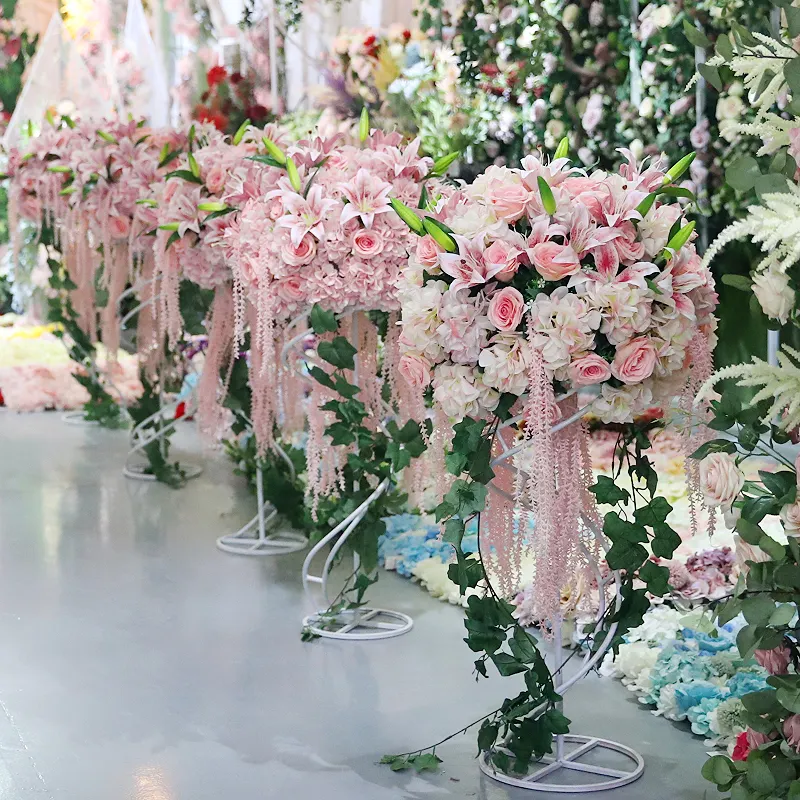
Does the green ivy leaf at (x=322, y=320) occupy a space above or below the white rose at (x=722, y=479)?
Answer: above

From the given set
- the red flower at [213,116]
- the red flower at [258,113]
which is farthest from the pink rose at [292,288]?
the red flower at [213,116]

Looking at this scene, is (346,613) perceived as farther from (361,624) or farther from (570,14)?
(570,14)

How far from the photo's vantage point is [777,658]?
70.8 inches

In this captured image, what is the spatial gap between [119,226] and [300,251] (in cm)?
189

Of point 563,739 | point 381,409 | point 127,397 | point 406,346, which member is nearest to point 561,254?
point 406,346

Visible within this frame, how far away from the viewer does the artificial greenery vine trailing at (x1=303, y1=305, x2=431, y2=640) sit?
296 cm

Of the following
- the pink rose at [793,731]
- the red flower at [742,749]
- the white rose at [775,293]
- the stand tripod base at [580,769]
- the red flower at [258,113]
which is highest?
the red flower at [258,113]

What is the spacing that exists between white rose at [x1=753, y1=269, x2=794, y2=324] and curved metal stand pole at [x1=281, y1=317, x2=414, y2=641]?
158 cm

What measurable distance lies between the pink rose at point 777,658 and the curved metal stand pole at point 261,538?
241 centimetres

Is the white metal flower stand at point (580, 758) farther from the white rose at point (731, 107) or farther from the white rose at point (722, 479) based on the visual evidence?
the white rose at point (731, 107)

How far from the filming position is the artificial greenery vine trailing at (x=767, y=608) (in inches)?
66.2

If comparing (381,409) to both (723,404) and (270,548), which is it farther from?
(723,404)

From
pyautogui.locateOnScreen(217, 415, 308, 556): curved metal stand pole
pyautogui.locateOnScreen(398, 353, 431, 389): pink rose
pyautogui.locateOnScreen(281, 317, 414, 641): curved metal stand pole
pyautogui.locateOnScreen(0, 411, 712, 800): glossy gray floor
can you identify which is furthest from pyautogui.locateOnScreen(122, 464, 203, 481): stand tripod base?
pyautogui.locateOnScreen(398, 353, 431, 389): pink rose

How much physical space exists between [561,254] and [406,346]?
1.31 ft
